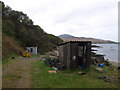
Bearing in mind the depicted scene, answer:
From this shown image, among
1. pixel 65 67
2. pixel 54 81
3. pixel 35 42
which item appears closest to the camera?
pixel 54 81

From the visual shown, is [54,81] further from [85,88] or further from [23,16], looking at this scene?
[23,16]

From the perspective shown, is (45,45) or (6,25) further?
(45,45)

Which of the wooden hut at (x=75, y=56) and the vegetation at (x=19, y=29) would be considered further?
the vegetation at (x=19, y=29)

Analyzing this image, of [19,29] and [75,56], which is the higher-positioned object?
[19,29]

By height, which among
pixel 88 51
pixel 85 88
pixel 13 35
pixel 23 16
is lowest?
pixel 85 88

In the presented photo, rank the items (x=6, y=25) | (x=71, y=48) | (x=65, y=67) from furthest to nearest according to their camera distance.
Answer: (x=6, y=25)
(x=65, y=67)
(x=71, y=48)

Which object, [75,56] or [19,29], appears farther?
[19,29]

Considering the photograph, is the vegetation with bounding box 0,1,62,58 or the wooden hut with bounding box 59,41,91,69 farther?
the vegetation with bounding box 0,1,62,58

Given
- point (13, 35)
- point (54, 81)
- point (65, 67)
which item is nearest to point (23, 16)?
point (13, 35)

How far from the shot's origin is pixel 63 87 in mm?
10250

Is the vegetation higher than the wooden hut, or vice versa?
the vegetation

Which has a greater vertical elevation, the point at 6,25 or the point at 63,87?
the point at 6,25

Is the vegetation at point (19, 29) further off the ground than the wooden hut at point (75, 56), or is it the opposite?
the vegetation at point (19, 29)

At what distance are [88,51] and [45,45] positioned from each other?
41.1 meters
